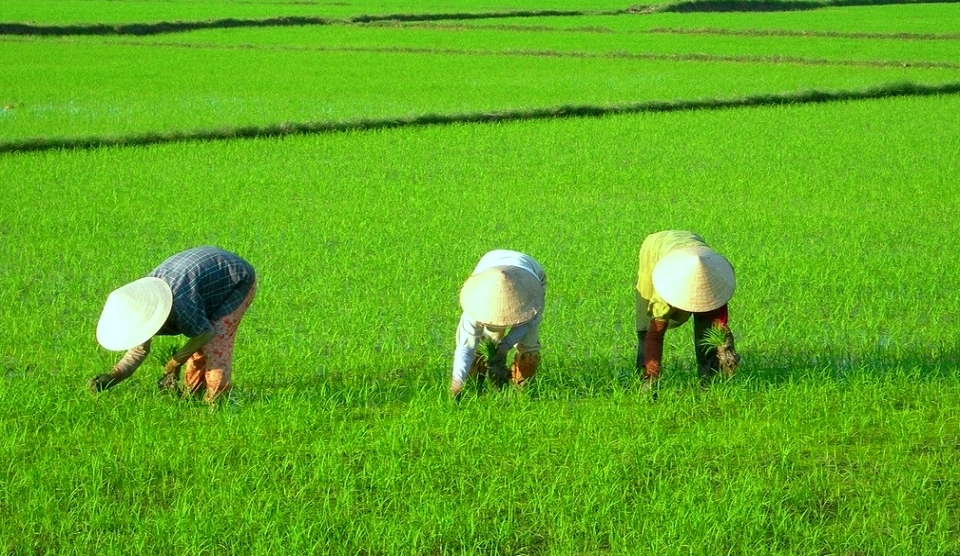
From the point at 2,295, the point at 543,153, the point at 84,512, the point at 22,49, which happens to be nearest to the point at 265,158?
the point at 543,153

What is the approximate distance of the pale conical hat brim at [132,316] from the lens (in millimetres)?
3682

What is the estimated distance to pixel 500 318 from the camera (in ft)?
12.5

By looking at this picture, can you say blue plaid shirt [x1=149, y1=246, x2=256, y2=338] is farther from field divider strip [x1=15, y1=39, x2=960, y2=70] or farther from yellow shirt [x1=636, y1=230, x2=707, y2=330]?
field divider strip [x1=15, y1=39, x2=960, y2=70]

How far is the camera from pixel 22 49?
19.6m

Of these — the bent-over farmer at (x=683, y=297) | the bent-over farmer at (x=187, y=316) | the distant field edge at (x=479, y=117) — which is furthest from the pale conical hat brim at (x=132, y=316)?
the distant field edge at (x=479, y=117)

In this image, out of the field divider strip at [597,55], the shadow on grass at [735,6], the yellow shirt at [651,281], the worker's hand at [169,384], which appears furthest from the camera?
the shadow on grass at [735,6]

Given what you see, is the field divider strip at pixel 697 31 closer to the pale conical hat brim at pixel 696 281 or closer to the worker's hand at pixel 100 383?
the pale conical hat brim at pixel 696 281

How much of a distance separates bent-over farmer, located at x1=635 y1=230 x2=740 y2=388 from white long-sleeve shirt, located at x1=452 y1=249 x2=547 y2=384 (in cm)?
40

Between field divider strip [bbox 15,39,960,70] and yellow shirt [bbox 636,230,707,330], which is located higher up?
yellow shirt [bbox 636,230,707,330]

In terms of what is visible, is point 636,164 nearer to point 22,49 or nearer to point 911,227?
point 911,227

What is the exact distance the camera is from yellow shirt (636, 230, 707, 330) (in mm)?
4152

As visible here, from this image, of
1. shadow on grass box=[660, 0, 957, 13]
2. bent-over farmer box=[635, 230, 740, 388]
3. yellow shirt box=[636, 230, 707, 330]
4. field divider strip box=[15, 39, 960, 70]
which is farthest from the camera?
shadow on grass box=[660, 0, 957, 13]

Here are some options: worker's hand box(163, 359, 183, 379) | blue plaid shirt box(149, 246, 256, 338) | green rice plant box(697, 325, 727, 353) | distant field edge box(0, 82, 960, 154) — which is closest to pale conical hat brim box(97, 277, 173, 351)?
blue plaid shirt box(149, 246, 256, 338)

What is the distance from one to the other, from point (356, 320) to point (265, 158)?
5088 mm
